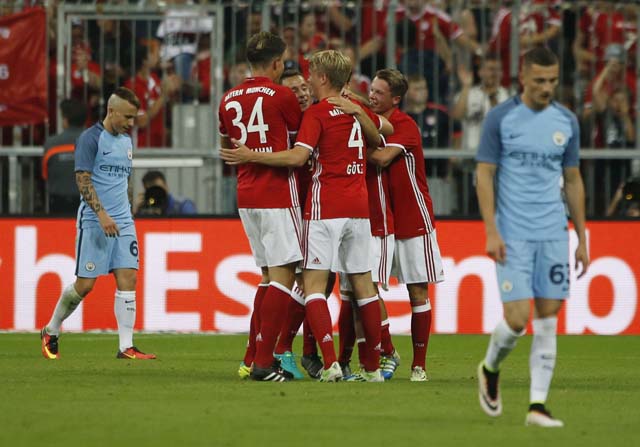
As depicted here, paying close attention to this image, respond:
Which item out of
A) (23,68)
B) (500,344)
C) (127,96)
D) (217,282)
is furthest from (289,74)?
(23,68)

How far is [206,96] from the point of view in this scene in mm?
15438

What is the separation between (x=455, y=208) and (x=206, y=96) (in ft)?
9.53

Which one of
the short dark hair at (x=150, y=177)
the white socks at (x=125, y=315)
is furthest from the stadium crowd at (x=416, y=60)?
the white socks at (x=125, y=315)

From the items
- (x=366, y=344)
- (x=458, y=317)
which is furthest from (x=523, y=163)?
(x=458, y=317)

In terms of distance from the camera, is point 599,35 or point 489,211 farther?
point 599,35

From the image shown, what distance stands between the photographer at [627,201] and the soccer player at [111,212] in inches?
236

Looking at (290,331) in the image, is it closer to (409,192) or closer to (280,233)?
(280,233)

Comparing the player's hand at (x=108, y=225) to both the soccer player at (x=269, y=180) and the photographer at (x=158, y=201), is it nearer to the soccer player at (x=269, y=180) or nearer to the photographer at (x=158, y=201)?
the soccer player at (x=269, y=180)

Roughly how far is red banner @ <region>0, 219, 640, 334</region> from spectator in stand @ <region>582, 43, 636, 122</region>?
137cm

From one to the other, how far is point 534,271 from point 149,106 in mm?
8791

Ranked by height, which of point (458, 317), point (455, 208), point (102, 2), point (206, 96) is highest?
point (102, 2)

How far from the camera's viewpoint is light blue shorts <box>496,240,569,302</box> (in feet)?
23.4

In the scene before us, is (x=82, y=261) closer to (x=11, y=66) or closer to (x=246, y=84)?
(x=246, y=84)

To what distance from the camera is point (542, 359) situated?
716 cm
